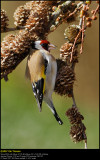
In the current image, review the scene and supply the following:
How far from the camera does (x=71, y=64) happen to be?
177cm

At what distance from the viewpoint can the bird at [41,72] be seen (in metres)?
2.13

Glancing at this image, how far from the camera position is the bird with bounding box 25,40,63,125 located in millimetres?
2127

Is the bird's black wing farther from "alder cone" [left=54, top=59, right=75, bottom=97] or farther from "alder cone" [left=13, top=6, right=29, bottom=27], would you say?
"alder cone" [left=13, top=6, right=29, bottom=27]

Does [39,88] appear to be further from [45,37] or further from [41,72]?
[45,37]

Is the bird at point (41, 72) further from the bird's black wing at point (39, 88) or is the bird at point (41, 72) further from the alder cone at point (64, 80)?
the alder cone at point (64, 80)

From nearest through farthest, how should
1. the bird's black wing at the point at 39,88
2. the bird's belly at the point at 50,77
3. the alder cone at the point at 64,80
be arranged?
1. the alder cone at the point at 64,80
2. the bird's belly at the point at 50,77
3. the bird's black wing at the point at 39,88

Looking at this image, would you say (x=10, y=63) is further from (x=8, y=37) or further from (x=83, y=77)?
(x=83, y=77)

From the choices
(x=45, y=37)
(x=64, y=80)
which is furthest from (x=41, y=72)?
(x=45, y=37)

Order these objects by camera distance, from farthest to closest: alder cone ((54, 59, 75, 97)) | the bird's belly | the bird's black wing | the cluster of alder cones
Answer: the bird's black wing, the bird's belly, alder cone ((54, 59, 75, 97)), the cluster of alder cones

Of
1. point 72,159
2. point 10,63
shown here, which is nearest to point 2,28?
point 10,63

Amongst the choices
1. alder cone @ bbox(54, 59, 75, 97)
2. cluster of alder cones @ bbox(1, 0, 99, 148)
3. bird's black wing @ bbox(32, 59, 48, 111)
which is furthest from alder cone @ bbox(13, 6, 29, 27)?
bird's black wing @ bbox(32, 59, 48, 111)

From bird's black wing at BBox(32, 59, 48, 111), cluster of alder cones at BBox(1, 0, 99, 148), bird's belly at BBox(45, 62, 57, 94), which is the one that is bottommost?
bird's black wing at BBox(32, 59, 48, 111)

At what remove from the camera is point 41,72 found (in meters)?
2.20

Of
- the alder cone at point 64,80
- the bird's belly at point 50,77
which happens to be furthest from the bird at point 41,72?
the alder cone at point 64,80
